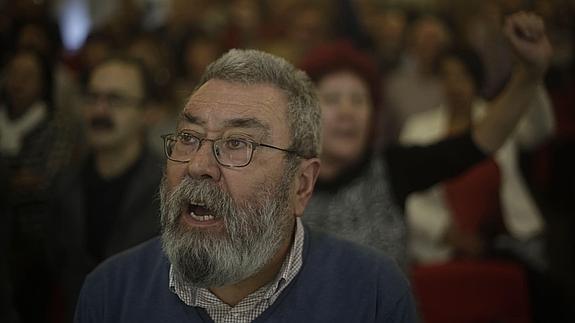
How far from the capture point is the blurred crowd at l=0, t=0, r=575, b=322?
2.19 m

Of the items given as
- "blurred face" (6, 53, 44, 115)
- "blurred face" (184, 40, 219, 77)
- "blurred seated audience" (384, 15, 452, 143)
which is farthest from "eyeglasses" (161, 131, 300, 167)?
"blurred face" (184, 40, 219, 77)

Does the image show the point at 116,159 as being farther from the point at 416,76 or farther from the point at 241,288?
the point at 416,76

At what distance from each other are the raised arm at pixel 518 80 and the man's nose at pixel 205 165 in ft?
2.60

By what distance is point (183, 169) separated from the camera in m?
1.36

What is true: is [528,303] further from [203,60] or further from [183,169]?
[203,60]

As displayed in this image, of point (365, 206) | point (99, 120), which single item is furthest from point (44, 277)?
point (365, 206)

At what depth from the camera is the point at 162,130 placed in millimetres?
3006

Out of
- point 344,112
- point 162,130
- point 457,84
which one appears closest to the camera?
point 344,112

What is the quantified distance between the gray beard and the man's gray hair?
121mm

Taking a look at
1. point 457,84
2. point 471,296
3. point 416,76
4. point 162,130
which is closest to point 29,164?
point 162,130

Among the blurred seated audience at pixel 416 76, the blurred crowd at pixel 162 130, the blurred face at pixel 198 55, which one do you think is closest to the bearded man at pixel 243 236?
the blurred crowd at pixel 162 130

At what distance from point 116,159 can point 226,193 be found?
114 cm

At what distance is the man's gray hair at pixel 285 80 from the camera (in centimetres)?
142

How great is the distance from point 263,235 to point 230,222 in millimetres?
89
